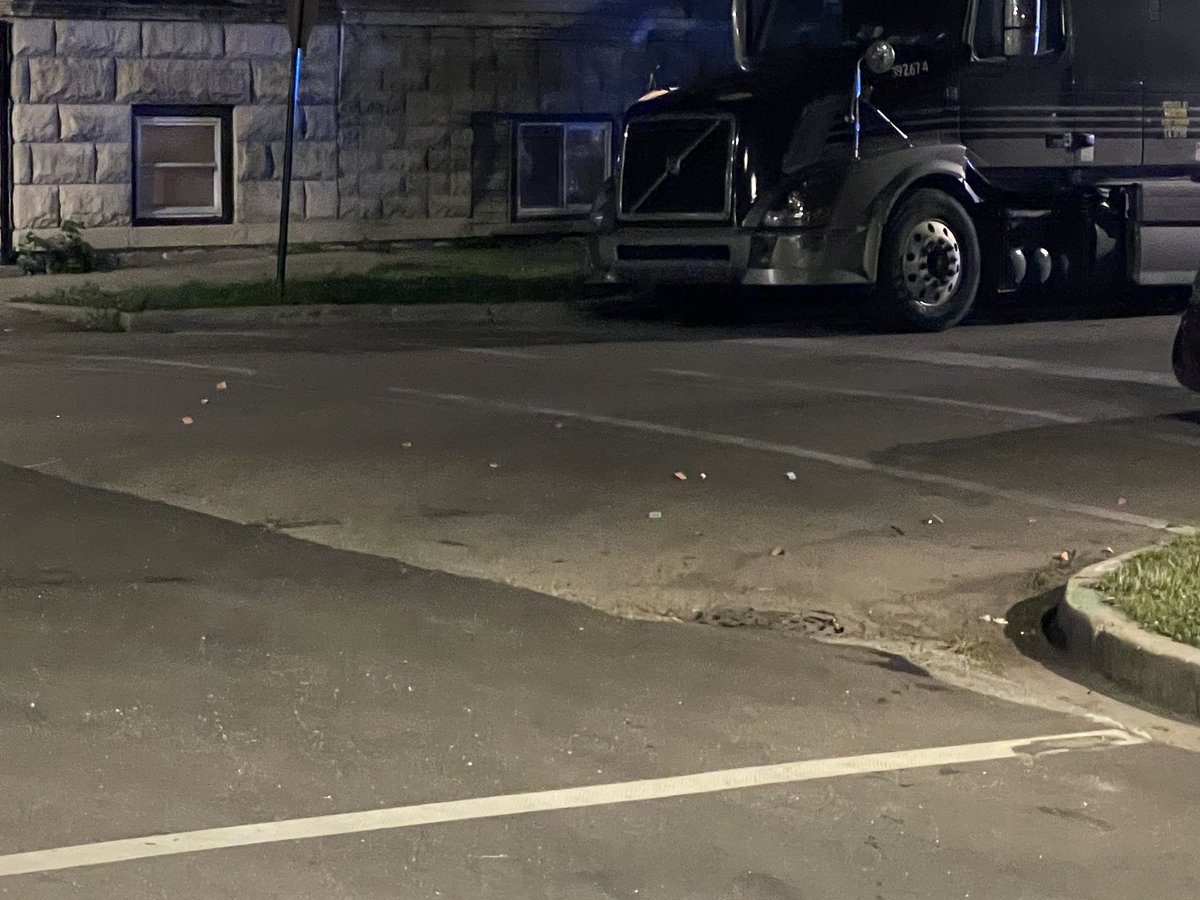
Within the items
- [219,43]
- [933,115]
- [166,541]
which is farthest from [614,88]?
[166,541]

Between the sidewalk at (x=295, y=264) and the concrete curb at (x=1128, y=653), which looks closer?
the concrete curb at (x=1128, y=653)

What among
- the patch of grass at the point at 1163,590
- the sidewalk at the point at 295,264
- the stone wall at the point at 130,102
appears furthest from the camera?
the stone wall at the point at 130,102

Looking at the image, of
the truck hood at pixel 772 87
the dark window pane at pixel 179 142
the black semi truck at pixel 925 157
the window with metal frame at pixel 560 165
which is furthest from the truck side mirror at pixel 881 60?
the dark window pane at pixel 179 142

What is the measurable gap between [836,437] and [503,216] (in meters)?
12.8

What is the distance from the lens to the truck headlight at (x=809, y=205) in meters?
16.0

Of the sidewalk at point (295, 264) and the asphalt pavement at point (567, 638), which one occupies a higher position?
the sidewalk at point (295, 264)

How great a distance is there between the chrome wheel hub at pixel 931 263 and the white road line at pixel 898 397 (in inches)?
143

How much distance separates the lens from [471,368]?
1345cm

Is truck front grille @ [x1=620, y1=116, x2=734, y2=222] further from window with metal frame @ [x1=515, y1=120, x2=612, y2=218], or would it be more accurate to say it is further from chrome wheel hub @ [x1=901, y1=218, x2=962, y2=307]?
window with metal frame @ [x1=515, y1=120, x2=612, y2=218]

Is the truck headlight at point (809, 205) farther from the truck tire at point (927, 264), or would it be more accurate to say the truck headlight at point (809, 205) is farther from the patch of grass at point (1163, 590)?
the patch of grass at point (1163, 590)

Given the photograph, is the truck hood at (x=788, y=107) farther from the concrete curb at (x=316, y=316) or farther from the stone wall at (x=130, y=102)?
the stone wall at (x=130, y=102)

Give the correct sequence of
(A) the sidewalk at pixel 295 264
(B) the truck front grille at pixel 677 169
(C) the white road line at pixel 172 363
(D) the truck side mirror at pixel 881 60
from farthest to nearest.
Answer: (A) the sidewalk at pixel 295 264 < (B) the truck front grille at pixel 677 169 < (D) the truck side mirror at pixel 881 60 < (C) the white road line at pixel 172 363

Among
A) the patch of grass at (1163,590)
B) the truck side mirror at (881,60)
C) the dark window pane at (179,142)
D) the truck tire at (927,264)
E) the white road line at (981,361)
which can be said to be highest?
the truck side mirror at (881,60)

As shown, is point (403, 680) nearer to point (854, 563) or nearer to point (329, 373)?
point (854, 563)
